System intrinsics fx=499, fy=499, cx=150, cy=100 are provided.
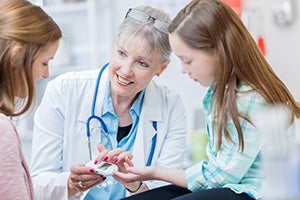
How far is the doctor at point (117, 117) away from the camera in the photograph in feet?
5.24

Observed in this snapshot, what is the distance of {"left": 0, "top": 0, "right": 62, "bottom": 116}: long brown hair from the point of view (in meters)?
1.19

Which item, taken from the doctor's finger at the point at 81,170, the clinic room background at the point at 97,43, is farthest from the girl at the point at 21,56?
the clinic room background at the point at 97,43

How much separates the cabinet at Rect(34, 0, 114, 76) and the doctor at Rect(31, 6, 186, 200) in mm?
1094

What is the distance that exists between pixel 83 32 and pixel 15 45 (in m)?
1.74

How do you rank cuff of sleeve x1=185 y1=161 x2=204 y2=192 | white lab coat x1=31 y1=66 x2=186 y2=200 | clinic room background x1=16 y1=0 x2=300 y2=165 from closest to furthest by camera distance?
1. cuff of sleeve x1=185 y1=161 x2=204 y2=192
2. white lab coat x1=31 y1=66 x2=186 y2=200
3. clinic room background x1=16 y1=0 x2=300 y2=165

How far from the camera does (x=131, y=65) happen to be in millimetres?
1582

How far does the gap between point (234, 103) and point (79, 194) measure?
63cm

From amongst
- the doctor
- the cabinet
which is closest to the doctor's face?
the doctor

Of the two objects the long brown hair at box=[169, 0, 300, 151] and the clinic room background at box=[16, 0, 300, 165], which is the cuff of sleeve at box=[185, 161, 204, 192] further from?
the clinic room background at box=[16, 0, 300, 165]

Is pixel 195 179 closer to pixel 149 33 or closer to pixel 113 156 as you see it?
pixel 113 156

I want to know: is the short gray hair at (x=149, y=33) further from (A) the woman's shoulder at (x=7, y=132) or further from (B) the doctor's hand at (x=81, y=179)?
(A) the woman's shoulder at (x=7, y=132)

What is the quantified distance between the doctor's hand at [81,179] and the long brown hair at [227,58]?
41 cm

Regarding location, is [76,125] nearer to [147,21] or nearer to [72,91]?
[72,91]

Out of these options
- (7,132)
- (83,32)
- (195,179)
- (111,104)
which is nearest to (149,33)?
(111,104)
